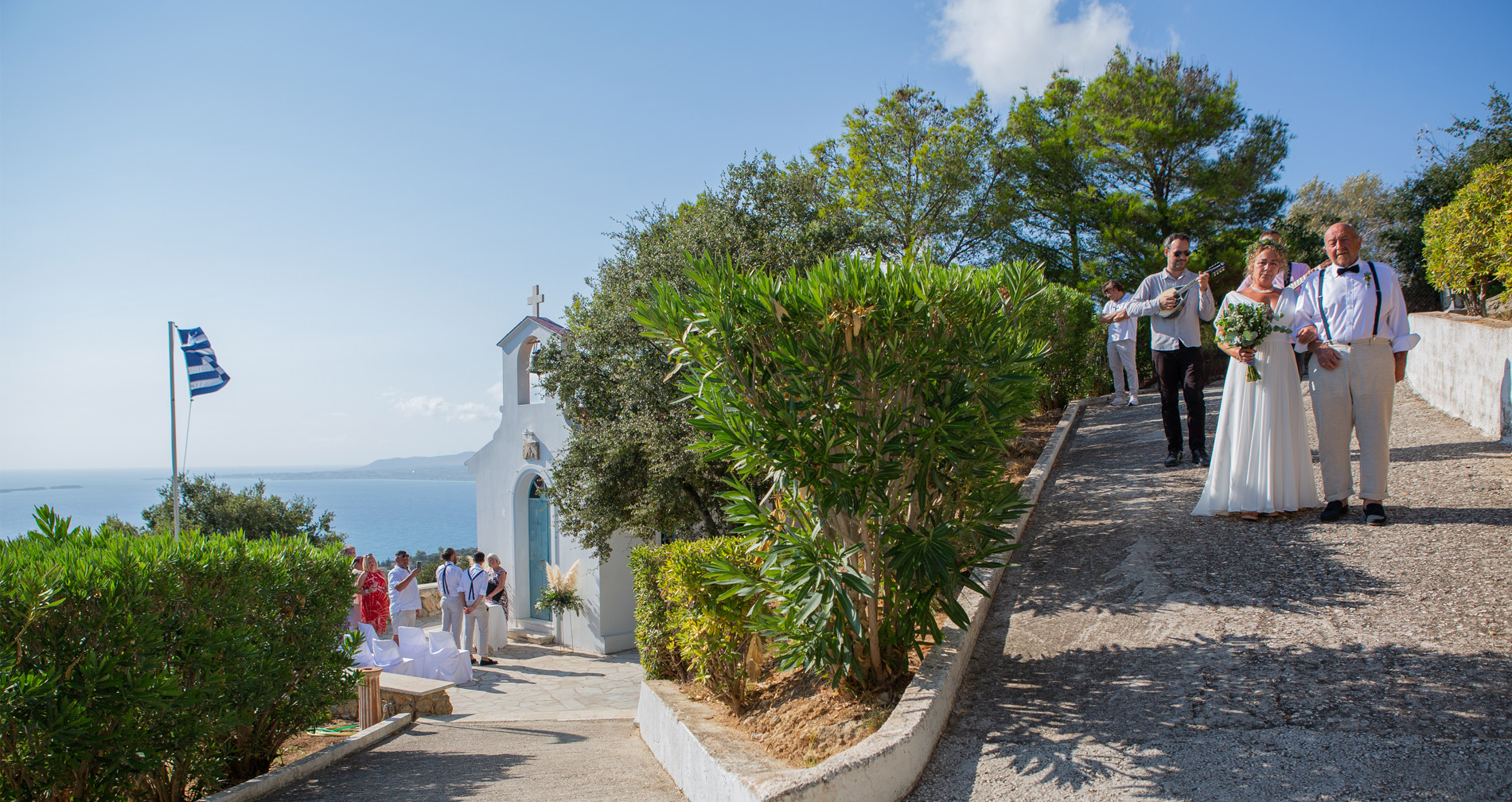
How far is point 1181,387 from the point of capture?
309 inches

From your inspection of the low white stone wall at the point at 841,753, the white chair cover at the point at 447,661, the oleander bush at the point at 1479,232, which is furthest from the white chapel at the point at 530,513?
the oleander bush at the point at 1479,232

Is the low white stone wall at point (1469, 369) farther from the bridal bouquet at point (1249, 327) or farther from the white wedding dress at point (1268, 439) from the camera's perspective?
the bridal bouquet at point (1249, 327)

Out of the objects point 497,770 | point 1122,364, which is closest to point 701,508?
point 497,770

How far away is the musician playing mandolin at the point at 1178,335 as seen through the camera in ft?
24.2

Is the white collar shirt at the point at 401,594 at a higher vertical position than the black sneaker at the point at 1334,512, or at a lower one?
lower

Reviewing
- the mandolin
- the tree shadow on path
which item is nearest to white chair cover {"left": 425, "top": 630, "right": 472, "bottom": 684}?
the tree shadow on path

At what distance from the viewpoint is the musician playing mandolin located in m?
7.38

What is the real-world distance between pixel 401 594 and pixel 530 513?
4634 millimetres

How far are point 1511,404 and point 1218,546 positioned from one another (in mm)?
4607

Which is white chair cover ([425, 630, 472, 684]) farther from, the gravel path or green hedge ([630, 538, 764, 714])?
the gravel path

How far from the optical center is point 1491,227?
9016mm

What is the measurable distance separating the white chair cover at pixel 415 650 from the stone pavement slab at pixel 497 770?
4.00 metres

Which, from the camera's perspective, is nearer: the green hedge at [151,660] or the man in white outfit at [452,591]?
the green hedge at [151,660]

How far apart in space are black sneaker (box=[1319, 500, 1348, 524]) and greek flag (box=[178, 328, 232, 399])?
701 inches
